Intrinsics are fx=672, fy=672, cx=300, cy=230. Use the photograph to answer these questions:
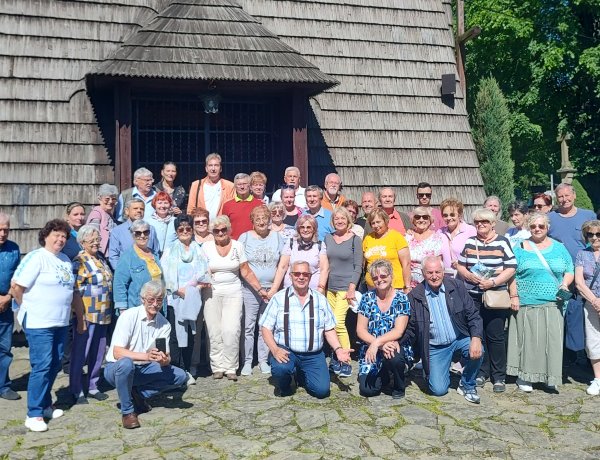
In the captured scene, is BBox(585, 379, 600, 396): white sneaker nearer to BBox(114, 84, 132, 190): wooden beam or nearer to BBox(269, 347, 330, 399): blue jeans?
BBox(269, 347, 330, 399): blue jeans

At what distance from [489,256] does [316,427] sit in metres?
2.26

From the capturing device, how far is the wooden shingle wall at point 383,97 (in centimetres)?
1002

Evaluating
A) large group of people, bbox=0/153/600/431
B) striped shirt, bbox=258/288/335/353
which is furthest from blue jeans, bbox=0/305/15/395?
striped shirt, bbox=258/288/335/353

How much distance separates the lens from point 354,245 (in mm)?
6539

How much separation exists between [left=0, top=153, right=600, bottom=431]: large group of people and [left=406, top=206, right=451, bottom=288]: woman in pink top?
14 millimetres

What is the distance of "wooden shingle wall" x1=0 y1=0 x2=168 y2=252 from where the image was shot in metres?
8.41

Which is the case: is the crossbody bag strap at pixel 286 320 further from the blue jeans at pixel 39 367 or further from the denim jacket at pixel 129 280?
the blue jeans at pixel 39 367

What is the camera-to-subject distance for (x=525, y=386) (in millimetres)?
6156

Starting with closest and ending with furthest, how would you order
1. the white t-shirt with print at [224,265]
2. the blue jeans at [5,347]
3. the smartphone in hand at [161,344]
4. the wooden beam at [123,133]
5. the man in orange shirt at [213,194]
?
the smartphone in hand at [161,344]
the blue jeans at [5,347]
the white t-shirt with print at [224,265]
the man in orange shirt at [213,194]
the wooden beam at [123,133]

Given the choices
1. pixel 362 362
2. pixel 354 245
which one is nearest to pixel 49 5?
pixel 354 245

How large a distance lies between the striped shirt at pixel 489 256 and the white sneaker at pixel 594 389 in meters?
1.18

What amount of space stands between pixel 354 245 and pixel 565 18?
16107 millimetres

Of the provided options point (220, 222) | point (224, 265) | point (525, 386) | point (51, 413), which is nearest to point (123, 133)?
point (220, 222)

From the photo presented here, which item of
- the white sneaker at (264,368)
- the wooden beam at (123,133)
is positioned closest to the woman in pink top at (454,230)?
the white sneaker at (264,368)
